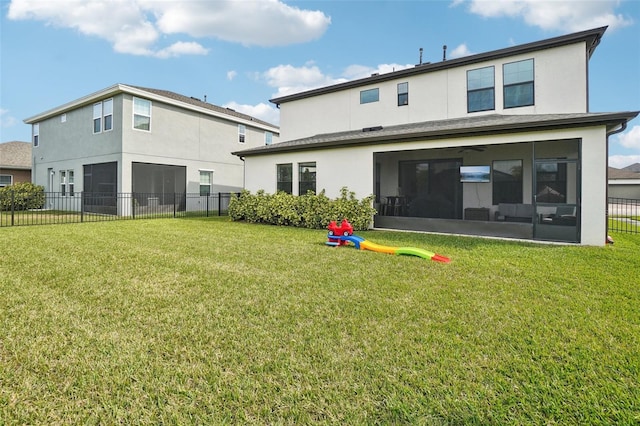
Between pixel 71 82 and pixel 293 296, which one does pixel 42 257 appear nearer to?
pixel 293 296

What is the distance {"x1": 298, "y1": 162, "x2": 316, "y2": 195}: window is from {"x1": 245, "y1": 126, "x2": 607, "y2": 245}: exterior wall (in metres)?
0.20

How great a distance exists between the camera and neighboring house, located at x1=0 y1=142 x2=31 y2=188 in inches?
880

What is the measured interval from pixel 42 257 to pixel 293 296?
5315mm

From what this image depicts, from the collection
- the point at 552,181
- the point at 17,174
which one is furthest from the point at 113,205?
the point at 552,181

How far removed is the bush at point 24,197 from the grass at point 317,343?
17.1 meters

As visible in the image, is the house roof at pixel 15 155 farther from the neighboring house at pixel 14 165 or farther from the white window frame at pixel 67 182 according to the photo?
the white window frame at pixel 67 182

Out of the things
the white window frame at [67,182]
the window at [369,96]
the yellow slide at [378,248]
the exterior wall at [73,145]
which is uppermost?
the window at [369,96]

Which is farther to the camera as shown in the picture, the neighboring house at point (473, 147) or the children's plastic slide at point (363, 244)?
the neighboring house at point (473, 147)

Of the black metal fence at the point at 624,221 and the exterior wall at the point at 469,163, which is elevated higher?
the exterior wall at the point at 469,163

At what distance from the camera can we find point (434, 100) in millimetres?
12570

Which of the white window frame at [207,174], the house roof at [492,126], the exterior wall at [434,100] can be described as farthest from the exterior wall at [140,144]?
the house roof at [492,126]

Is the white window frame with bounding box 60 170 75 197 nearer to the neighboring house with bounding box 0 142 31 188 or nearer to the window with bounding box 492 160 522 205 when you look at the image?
the neighboring house with bounding box 0 142 31 188

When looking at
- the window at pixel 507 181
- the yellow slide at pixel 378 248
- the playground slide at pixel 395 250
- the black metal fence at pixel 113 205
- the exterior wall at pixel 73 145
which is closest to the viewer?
the playground slide at pixel 395 250

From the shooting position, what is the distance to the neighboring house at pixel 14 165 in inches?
880
